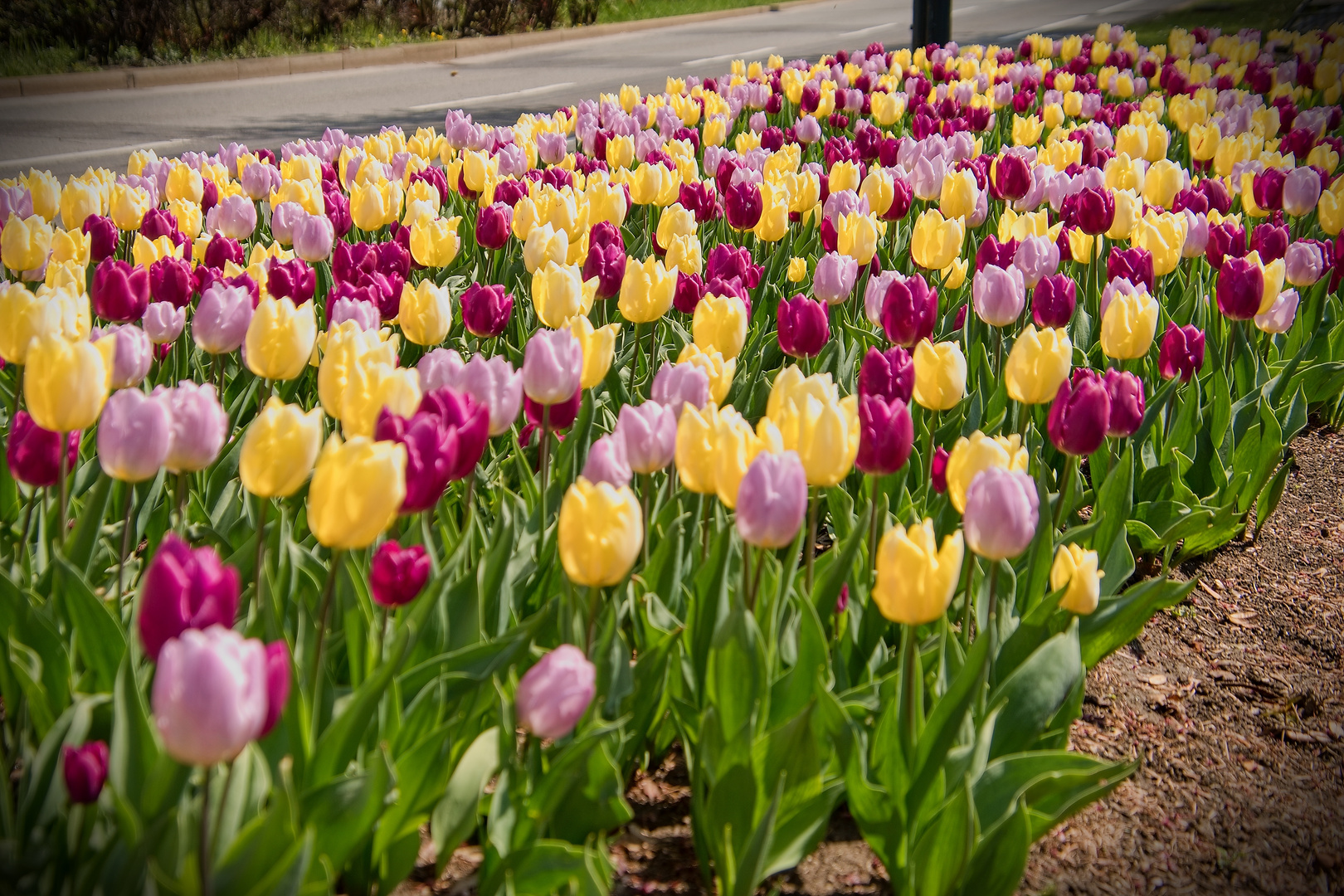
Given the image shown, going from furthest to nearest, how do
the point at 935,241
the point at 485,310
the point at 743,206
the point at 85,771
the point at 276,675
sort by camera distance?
the point at 743,206 < the point at 935,241 < the point at 485,310 < the point at 85,771 < the point at 276,675

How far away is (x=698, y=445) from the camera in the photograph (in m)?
1.83

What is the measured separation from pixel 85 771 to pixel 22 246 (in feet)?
7.40

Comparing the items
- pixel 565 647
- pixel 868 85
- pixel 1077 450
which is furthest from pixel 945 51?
pixel 565 647

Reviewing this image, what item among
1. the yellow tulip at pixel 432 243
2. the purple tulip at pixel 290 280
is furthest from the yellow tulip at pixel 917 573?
the yellow tulip at pixel 432 243

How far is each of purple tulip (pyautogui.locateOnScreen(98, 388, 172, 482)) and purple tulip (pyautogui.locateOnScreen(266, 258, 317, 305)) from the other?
4.21ft

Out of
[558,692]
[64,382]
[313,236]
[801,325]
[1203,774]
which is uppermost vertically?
[64,382]

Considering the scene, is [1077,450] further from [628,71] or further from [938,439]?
[628,71]

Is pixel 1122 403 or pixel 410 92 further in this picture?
pixel 410 92

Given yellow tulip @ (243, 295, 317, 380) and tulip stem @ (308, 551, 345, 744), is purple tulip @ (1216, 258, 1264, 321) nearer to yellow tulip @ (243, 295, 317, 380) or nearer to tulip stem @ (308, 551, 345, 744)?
yellow tulip @ (243, 295, 317, 380)

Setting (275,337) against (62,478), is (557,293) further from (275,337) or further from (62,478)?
(62,478)

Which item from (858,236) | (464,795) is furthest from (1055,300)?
(464,795)

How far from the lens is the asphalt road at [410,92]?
1034cm

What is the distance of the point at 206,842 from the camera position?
1.24m

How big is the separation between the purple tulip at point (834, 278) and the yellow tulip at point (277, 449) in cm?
184
